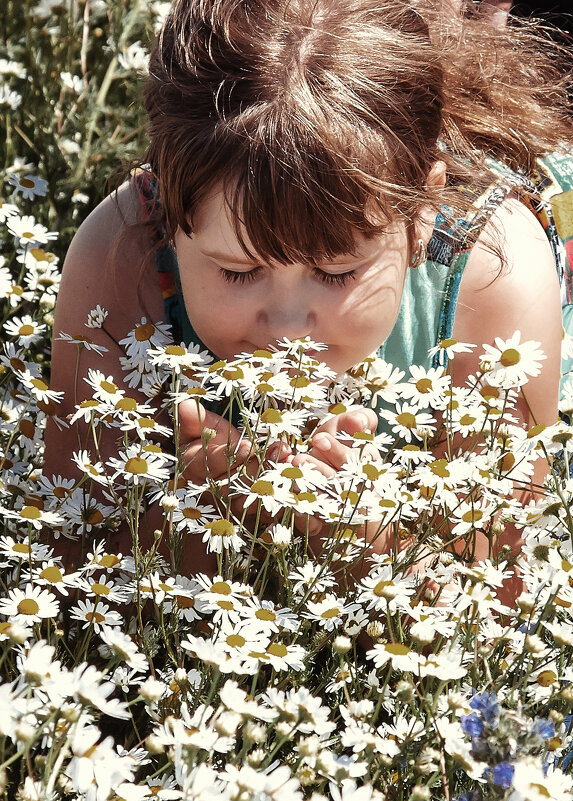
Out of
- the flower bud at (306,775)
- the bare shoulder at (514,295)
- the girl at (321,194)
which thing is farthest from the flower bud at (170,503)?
the bare shoulder at (514,295)

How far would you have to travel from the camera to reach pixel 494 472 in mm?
1378

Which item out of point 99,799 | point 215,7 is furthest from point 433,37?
A: point 99,799

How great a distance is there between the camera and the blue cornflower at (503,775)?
881 mm

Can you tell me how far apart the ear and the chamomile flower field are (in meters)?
0.22

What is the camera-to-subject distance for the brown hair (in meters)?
1.41

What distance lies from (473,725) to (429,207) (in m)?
0.88

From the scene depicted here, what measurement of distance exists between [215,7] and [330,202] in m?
0.36

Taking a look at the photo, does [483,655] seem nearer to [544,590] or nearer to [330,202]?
[544,590]

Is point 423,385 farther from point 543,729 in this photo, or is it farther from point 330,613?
point 543,729

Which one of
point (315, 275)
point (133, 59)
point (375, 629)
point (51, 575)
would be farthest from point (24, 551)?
point (133, 59)

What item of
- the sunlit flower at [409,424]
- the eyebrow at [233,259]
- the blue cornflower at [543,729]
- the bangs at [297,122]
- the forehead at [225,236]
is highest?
the bangs at [297,122]

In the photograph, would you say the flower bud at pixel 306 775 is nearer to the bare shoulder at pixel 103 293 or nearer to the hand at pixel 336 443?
the hand at pixel 336 443

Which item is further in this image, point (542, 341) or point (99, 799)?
point (542, 341)

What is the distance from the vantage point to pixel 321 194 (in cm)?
143
